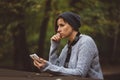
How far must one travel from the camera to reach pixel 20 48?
469 inches

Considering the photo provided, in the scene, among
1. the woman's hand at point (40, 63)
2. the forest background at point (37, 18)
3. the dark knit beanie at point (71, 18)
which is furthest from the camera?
the forest background at point (37, 18)

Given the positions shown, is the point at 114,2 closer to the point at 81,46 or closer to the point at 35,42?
the point at 35,42

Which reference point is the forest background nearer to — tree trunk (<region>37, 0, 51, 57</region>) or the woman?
tree trunk (<region>37, 0, 51, 57</region>)

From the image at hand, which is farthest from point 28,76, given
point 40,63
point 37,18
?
point 37,18

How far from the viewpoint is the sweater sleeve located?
323cm

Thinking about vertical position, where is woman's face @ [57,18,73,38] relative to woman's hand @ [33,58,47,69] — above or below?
above

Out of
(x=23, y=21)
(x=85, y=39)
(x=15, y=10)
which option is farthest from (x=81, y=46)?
(x=23, y=21)

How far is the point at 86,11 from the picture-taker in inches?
466

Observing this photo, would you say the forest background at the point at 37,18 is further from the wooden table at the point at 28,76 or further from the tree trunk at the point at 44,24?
the wooden table at the point at 28,76

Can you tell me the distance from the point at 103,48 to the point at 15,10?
8.96 m

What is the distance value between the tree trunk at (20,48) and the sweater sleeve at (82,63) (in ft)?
25.6

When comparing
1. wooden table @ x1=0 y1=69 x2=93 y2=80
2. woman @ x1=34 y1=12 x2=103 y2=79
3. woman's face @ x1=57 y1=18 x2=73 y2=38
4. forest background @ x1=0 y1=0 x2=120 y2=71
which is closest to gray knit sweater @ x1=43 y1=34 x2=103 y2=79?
woman @ x1=34 y1=12 x2=103 y2=79

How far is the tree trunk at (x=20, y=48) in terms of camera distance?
37.2ft

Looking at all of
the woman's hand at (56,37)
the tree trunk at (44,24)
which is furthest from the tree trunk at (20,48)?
the woman's hand at (56,37)
